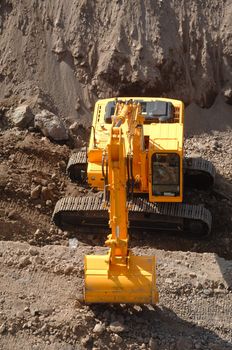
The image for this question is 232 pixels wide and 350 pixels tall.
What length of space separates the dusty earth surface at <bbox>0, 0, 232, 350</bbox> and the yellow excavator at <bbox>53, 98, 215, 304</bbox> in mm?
439

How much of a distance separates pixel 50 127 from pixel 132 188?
6.41 metres

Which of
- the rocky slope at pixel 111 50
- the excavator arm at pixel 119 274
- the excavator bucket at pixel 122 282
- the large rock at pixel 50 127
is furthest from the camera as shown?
the rocky slope at pixel 111 50

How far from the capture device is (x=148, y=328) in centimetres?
1039

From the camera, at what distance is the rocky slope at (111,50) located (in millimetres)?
17438

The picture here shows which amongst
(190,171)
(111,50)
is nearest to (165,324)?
(190,171)

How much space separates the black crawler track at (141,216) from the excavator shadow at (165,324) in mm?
2957

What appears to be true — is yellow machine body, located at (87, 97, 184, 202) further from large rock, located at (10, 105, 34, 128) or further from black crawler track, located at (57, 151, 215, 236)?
large rock, located at (10, 105, 34, 128)

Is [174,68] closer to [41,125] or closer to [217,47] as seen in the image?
[217,47]

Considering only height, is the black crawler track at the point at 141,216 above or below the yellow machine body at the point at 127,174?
below

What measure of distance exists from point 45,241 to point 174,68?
21.6ft

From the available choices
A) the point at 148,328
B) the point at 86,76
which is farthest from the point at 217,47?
the point at 148,328

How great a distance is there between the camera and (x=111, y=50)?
17422 mm

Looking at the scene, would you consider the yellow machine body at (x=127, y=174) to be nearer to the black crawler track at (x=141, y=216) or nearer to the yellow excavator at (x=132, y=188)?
the yellow excavator at (x=132, y=188)

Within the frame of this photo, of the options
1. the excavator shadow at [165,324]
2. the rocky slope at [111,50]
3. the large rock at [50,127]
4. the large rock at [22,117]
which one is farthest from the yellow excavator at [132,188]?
the rocky slope at [111,50]
